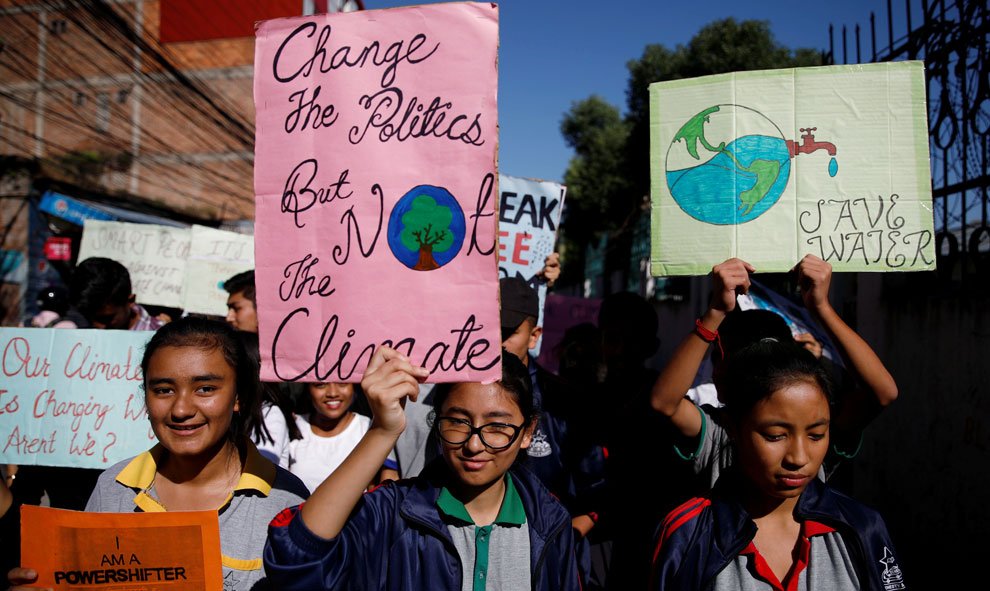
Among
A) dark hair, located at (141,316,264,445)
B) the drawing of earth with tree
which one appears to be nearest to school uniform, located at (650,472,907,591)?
the drawing of earth with tree

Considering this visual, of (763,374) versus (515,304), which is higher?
(515,304)

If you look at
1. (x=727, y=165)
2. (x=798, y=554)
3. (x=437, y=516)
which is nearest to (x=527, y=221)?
(x=727, y=165)

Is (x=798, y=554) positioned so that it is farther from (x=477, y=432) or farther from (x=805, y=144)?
(x=805, y=144)

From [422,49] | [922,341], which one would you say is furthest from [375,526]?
[922,341]

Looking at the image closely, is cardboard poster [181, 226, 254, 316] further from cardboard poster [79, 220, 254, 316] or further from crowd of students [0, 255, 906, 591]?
crowd of students [0, 255, 906, 591]

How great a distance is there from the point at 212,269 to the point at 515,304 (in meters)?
3.88

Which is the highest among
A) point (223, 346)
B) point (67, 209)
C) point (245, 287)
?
point (67, 209)

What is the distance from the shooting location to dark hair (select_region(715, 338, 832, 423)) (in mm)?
1889

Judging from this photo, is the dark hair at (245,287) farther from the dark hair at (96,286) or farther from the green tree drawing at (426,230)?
the green tree drawing at (426,230)

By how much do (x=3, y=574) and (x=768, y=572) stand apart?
254cm

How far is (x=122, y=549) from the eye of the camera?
5.82 feet

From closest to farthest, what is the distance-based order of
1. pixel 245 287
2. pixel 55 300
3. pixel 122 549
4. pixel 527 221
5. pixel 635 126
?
1. pixel 122 549
2. pixel 245 287
3. pixel 527 221
4. pixel 55 300
5. pixel 635 126

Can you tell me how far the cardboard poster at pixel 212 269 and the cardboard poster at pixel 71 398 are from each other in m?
3.12

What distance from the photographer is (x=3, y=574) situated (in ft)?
8.18
